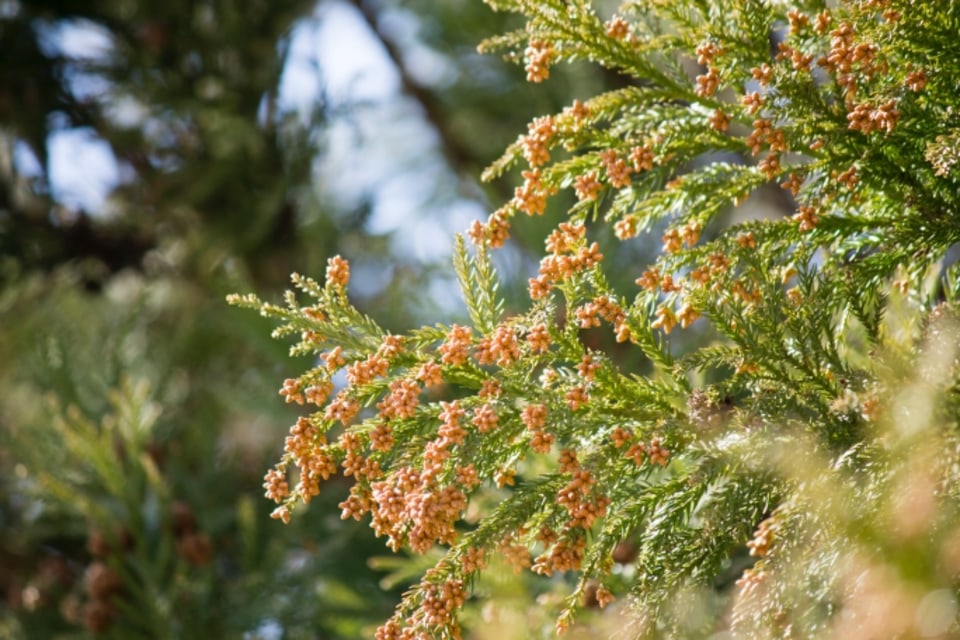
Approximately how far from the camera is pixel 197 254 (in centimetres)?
303

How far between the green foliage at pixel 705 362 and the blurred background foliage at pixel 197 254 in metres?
1.14

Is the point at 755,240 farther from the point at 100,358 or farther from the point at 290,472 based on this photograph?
the point at 100,358

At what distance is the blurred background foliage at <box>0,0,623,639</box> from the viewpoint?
2.36m

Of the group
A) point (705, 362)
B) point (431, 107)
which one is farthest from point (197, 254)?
point (705, 362)

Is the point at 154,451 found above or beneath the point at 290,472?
above

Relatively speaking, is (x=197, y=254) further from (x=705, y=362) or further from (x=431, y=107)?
(x=705, y=362)

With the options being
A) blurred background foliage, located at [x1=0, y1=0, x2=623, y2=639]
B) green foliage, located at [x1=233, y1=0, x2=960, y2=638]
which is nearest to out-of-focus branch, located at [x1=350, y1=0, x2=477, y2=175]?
blurred background foliage, located at [x1=0, y1=0, x2=623, y2=639]

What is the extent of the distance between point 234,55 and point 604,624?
220 cm

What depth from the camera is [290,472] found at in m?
2.63

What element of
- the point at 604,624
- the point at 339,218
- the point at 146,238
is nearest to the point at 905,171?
the point at 604,624

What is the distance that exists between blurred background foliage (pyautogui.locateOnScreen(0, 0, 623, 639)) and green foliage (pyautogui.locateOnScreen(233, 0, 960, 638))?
114cm

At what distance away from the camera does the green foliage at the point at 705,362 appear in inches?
36.3

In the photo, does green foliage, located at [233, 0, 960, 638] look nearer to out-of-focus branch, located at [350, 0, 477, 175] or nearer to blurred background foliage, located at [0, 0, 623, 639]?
blurred background foliage, located at [0, 0, 623, 639]

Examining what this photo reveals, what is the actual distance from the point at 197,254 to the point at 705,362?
7.59ft
